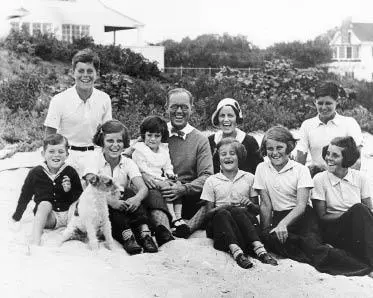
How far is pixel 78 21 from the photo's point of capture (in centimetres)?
2067

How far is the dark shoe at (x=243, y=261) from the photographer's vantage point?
3844mm

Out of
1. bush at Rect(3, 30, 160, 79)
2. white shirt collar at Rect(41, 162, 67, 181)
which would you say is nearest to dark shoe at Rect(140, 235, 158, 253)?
white shirt collar at Rect(41, 162, 67, 181)

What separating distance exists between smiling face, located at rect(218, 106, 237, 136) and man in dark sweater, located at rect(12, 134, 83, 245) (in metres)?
1.57

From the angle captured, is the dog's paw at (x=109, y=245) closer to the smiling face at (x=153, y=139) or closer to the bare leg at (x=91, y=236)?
the bare leg at (x=91, y=236)

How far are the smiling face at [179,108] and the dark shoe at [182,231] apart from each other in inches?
41.2

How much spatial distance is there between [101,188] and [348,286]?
6.40 feet

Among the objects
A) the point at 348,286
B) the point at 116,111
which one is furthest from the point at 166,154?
the point at 116,111

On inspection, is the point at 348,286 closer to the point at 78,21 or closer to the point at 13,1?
the point at 13,1

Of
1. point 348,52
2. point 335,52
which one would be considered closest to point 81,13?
point 348,52

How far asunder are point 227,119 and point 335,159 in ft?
3.85

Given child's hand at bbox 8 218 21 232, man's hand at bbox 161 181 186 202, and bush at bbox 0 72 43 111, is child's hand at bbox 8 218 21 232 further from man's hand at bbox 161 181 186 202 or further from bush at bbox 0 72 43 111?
bush at bbox 0 72 43 111

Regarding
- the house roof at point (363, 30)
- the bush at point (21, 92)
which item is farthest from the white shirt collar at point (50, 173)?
the house roof at point (363, 30)

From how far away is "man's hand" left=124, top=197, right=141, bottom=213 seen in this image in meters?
4.32

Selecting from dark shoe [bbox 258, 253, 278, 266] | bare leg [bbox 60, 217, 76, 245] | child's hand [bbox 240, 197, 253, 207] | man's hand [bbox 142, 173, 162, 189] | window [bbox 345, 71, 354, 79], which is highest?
window [bbox 345, 71, 354, 79]
